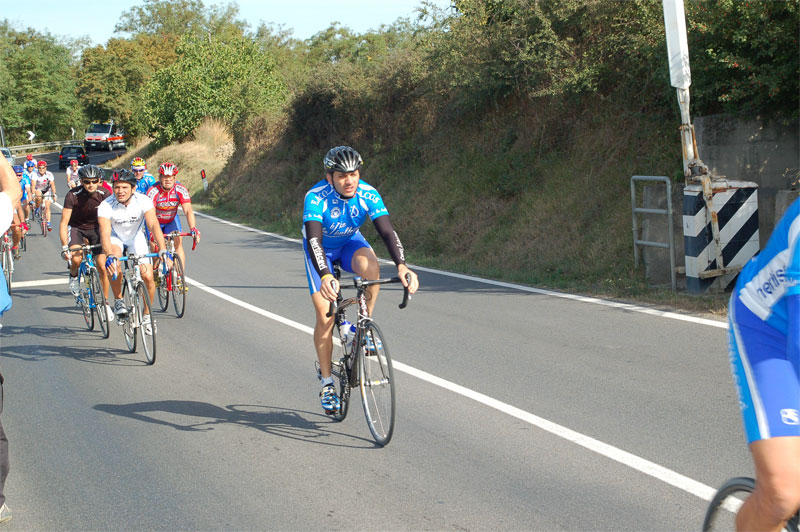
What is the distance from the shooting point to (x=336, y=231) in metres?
6.04

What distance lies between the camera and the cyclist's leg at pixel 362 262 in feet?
19.6

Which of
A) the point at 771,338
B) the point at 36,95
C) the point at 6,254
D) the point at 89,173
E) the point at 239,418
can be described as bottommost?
the point at 239,418

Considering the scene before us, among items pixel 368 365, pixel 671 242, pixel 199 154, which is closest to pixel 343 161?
pixel 368 365

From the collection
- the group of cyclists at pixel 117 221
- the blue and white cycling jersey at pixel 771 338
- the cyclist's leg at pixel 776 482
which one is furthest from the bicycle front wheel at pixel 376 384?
the group of cyclists at pixel 117 221

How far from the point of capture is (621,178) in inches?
563

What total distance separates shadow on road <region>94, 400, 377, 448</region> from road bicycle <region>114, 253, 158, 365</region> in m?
1.57

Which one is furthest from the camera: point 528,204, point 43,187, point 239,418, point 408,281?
point 43,187

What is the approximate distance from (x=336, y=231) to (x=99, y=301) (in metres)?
5.07

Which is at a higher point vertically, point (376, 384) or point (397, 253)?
point (397, 253)

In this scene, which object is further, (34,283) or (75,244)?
(34,283)

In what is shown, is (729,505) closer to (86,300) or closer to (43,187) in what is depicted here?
(86,300)

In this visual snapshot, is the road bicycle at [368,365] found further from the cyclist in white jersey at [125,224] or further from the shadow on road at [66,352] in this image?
the cyclist in white jersey at [125,224]

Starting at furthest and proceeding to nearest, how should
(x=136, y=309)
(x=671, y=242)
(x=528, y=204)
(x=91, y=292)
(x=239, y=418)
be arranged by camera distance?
(x=528, y=204) < (x=671, y=242) < (x=91, y=292) < (x=136, y=309) < (x=239, y=418)

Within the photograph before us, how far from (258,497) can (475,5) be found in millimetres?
16356
